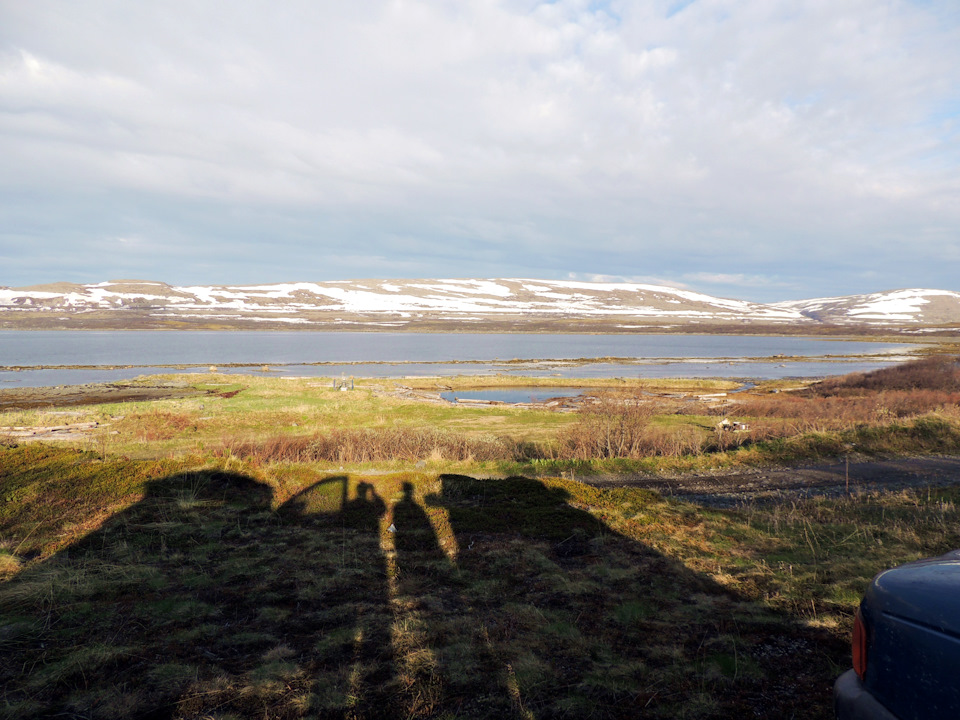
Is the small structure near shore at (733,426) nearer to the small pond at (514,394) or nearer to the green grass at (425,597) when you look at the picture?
the green grass at (425,597)

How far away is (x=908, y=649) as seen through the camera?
8.31 ft

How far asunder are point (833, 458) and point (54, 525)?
20.0m

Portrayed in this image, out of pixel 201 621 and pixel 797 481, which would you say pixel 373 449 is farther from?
pixel 797 481

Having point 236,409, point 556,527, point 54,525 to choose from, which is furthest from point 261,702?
point 236,409

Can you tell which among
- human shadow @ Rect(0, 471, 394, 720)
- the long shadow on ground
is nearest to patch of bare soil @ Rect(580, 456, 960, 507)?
the long shadow on ground

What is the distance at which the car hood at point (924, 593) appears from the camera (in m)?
2.47

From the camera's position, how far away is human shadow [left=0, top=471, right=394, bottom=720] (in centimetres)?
471

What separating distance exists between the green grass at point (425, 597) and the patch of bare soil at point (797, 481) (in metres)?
1.45

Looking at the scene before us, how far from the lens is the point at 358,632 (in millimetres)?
5949

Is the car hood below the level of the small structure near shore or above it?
above

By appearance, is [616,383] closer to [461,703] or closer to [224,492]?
[224,492]

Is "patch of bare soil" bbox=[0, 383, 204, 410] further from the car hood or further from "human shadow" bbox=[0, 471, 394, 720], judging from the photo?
the car hood

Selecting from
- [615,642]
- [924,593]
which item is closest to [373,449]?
[615,642]

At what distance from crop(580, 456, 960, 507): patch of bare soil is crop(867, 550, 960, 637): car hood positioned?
9781mm
